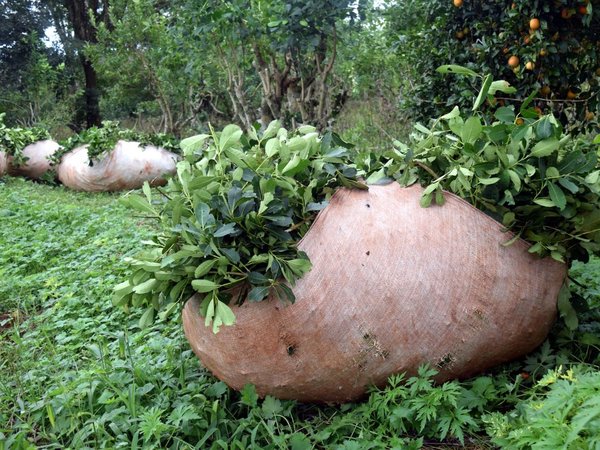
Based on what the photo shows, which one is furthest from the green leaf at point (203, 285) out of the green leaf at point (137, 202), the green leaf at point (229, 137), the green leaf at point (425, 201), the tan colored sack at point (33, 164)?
the tan colored sack at point (33, 164)

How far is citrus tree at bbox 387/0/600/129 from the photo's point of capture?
11.5 feet

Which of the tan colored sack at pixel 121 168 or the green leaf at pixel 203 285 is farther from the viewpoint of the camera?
the tan colored sack at pixel 121 168

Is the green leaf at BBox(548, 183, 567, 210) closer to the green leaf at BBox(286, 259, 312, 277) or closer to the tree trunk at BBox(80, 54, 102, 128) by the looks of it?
the green leaf at BBox(286, 259, 312, 277)

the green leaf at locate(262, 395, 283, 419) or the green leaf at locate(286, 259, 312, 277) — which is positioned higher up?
the green leaf at locate(286, 259, 312, 277)

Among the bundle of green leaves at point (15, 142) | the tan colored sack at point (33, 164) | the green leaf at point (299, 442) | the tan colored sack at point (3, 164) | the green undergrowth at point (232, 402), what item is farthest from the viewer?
the tan colored sack at point (33, 164)

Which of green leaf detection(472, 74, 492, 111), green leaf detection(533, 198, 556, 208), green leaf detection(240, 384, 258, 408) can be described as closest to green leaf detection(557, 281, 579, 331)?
green leaf detection(533, 198, 556, 208)

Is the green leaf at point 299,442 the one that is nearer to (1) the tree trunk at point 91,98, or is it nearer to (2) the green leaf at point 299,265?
(2) the green leaf at point 299,265

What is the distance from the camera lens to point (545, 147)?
209 centimetres

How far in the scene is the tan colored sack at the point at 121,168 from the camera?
7.97 meters

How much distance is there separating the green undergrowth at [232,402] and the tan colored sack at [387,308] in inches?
3.9

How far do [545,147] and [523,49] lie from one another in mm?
1775

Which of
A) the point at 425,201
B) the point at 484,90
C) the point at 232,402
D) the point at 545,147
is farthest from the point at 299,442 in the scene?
the point at 484,90

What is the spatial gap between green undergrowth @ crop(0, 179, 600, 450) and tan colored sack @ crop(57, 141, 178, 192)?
4.97 metres

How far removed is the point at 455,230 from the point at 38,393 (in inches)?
74.1
